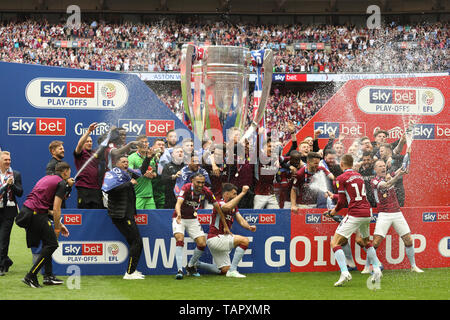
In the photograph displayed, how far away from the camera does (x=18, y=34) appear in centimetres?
3117

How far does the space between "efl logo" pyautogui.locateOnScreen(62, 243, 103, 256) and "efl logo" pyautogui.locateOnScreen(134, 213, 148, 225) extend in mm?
577

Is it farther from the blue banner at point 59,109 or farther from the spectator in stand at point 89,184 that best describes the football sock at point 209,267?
the blue banner at point 59,109

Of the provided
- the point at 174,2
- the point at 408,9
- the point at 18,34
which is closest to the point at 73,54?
the point at 18,34

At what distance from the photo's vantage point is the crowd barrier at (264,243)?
27.1 feet

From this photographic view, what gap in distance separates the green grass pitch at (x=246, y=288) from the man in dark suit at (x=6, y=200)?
0.86ft

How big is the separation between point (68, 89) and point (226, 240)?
5.31 metres

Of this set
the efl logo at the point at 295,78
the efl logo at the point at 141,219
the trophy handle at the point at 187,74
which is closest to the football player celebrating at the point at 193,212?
the efl logo at the point at 141,219

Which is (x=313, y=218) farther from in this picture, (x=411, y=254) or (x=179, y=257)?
(x=179, y=257)

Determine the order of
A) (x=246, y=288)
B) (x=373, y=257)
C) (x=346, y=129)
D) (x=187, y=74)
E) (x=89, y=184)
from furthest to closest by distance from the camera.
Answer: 1. (x=346, y=129)
2. (x=187, y=74)
3. (x=89, y=184)
4. (x=373, y=257)
5. (x=246, y=288)

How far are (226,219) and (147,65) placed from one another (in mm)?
22215

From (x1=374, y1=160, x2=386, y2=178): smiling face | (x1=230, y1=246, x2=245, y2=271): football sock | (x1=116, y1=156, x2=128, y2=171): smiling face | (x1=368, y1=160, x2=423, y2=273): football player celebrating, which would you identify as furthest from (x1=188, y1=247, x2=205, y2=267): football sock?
(x1=374, y1=160, x2=386, y2=178): smiling face

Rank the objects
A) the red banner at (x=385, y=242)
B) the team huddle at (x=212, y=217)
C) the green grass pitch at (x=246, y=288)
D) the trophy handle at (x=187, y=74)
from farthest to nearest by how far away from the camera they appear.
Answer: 1. the trophy handle at (x=187, y=74)
2. the red banner at (x=385, y=242)
3. the team huddle at (x=212, y=217)
4. the green grass pitch at (x=246, y=288)

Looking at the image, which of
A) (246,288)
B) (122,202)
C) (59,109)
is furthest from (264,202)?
(59,109)

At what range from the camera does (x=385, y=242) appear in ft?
29.4
